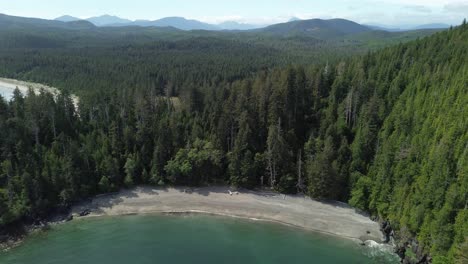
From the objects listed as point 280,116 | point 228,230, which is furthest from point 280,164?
point 228,230

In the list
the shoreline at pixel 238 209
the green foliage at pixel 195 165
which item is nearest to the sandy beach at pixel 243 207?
the shoreline at pixel 238 209

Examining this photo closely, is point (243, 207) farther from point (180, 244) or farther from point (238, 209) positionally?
point (180, 244)

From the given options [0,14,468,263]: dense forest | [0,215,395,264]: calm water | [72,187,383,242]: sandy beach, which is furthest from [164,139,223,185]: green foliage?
[0,215,395,264]: calm water

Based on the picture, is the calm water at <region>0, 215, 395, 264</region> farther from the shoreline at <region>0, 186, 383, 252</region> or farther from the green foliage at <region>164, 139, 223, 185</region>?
the green foliage at <region>164, 139, 223, 185</region>

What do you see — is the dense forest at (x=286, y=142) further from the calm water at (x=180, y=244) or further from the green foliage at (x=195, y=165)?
the calm water at (x=180, y=244)

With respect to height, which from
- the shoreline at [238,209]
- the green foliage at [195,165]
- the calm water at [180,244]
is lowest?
the calm water at [180,244]

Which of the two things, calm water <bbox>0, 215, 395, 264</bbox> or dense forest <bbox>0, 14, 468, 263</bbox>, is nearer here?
calm water <bbox>0, 215, 395, 264</bbox>

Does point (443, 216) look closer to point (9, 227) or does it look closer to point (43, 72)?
point (9, 227)

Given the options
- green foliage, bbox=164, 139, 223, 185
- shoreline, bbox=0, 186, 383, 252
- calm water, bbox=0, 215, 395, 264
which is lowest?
calm water, bbox=0, 215, 395, 264
